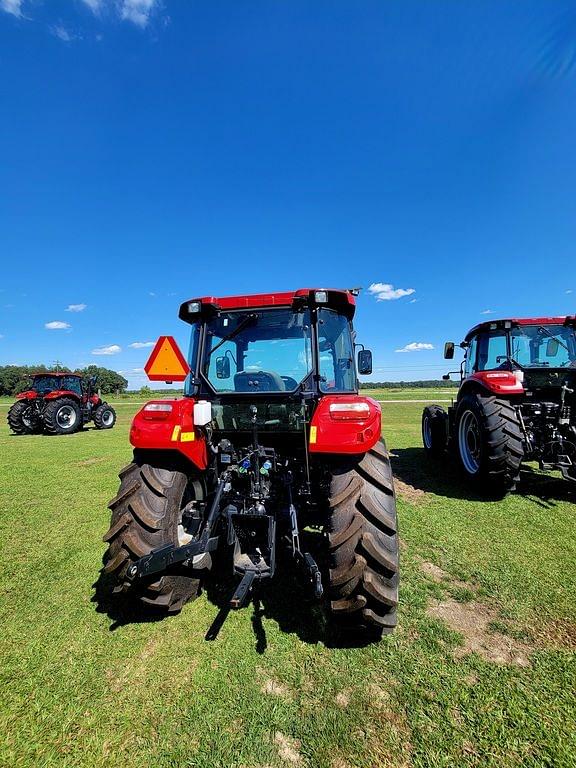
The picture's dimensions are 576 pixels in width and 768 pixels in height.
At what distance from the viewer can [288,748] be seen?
1.64m

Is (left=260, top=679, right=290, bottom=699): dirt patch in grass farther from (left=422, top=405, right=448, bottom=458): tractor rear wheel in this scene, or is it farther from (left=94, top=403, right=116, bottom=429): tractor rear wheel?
(left=94, top=403, right=116, bottom=429): tractor rear wheel

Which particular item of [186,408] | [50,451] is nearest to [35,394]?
[50,451]

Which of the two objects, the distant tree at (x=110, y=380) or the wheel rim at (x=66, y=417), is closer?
the wheel rim at (x=66, y=417)

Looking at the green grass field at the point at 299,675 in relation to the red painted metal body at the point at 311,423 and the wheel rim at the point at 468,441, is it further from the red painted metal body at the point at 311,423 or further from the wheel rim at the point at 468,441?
the wheel rim at the point at 468,441

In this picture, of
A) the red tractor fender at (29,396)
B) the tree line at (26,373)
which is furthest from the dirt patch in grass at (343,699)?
the tree line at (26,373)

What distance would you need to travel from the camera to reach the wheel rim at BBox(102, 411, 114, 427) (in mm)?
15219

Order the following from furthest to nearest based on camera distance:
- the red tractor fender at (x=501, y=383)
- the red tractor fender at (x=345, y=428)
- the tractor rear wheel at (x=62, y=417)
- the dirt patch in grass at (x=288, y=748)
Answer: the tractor rear wheel at (x=62, y=417), the red tractor fender at (x=501, y=383), the red tractor fender at (x=345, y=428), the dirt patch in grass at (x=288, y=748)

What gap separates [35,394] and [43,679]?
13895 millimetres

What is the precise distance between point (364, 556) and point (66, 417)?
46.2 ft

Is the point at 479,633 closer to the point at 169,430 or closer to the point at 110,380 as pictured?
the point at 169,430

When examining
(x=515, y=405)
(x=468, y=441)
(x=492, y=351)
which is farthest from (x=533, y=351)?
(x=468, y=441)

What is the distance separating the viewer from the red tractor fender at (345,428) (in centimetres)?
229

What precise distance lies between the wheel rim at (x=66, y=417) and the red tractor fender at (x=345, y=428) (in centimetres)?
1341

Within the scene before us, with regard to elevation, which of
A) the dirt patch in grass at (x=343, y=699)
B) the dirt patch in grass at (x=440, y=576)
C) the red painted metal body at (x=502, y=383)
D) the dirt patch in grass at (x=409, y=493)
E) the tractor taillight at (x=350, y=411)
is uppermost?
the red painted metal body at (x=502, y=383)
